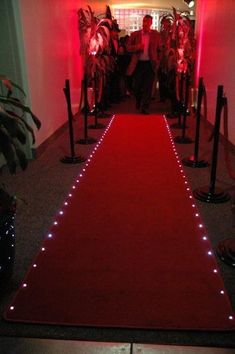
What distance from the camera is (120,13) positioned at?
1146 centimetres

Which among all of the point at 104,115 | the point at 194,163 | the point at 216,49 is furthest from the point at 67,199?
the point at 104,115

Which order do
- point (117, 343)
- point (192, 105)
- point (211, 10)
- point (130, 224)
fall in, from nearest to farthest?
point (117, 343), point (130, 224), point (211, 10), point (192, 105)

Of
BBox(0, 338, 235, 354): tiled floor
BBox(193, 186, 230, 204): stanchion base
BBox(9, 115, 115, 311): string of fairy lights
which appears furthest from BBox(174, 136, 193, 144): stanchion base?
BBox(0, 338, 235, 354): tiled floor

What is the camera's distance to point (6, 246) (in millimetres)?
1736

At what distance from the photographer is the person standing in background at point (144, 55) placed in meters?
5.75

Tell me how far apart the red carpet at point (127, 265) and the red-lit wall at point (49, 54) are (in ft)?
4.74

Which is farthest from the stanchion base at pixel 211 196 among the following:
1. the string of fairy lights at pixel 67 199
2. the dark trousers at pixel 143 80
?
the dark trousers at pixel 143 80

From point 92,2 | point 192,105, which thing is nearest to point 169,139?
point 192,105

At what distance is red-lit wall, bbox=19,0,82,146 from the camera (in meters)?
3.79

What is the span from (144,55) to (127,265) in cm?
470

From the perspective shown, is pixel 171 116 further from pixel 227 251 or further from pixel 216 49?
pixel 227 251

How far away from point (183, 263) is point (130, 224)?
579 mm

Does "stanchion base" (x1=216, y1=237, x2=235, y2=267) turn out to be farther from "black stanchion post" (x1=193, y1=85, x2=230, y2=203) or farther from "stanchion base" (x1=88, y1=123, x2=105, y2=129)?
"stanchion base" (x1=88, y1=123, x2=105, y2=129)

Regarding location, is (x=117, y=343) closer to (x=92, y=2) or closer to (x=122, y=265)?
(x=122, y=265)
